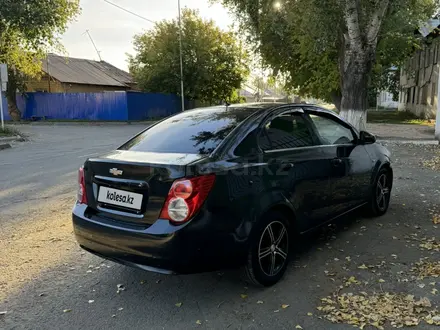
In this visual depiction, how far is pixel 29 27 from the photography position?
2014 centimetres

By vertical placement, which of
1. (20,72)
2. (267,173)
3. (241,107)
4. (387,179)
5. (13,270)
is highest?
(20,72)

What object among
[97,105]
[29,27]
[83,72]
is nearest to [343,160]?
[29,27]

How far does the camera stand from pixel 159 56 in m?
29.2

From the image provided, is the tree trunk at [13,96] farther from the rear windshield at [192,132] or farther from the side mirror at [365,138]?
the side mirror at [365,138]

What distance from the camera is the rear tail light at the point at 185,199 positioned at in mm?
2953

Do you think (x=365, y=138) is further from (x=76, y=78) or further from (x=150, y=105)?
(x=76, y=78)

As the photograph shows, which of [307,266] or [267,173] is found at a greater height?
[267,173]

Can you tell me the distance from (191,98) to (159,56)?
A: 4099 millimetres

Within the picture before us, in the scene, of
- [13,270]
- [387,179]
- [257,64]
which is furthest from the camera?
[257,64]

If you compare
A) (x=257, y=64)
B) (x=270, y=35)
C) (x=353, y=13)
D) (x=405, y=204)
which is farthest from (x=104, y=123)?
(x=405, y=204)

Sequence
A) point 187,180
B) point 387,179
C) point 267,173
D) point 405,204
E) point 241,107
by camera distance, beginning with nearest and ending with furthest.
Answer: point 187,180 < point 267,173 < point 241,107 < point 387,179 < point 405,204

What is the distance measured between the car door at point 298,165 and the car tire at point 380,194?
1355mm

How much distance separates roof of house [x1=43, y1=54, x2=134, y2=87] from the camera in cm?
3531

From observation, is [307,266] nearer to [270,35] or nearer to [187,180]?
[187,180]
